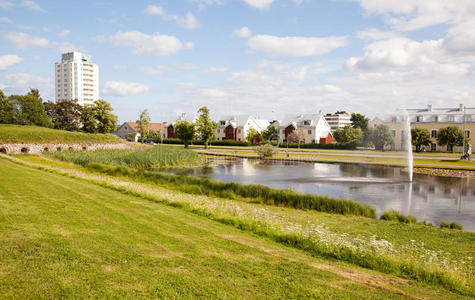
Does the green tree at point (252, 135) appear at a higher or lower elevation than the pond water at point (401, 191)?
higher

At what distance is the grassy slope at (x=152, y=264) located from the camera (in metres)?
5.43

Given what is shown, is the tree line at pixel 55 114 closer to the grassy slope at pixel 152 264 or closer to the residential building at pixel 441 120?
the residential building at pixel 441 120

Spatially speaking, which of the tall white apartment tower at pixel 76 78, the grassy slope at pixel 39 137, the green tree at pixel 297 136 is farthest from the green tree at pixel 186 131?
the tall white apartment tower at pixel 76 78

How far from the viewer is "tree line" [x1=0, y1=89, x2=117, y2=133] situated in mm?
68525

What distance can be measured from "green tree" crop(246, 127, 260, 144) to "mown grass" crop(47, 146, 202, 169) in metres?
50.5

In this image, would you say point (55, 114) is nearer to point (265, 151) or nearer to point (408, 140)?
point (265, 151)

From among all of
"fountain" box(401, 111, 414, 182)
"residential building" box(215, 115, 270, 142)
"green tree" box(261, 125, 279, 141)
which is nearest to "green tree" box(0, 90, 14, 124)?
"residential building" box(215, 115, 270, 142)

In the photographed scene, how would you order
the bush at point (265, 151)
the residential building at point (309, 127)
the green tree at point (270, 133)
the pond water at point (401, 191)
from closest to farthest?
1. the pond water at point (401, 191)
2. the bush at point (265, 151)
3. the residential building at point (309, 127)
4. the green tree at point (270, 133)

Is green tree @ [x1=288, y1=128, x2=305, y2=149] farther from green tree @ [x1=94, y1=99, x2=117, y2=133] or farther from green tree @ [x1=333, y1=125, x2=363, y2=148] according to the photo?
green tree @ [x1=94, y1=99, x2=117, y2=133]

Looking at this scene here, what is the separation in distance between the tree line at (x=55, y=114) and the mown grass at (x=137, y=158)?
3692 cm

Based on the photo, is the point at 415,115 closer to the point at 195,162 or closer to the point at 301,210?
the point at 195,162

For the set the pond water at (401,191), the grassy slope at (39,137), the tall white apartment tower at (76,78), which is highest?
the tall white apartment tower at (76,78)

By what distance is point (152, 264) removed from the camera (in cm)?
639

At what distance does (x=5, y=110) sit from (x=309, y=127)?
68671 millimetres
